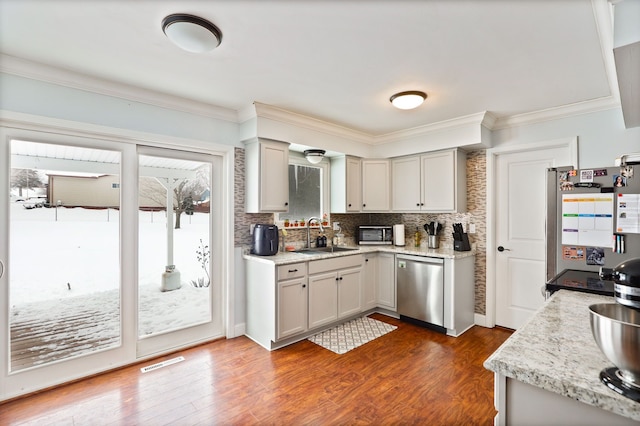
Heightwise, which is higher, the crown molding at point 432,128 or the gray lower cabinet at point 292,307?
the crown molding at point 432,128

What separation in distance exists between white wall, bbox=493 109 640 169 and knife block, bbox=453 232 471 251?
127 cm

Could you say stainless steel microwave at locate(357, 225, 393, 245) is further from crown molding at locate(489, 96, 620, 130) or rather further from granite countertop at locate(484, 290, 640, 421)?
granite countertop at locate(484, 290, 640, 421)

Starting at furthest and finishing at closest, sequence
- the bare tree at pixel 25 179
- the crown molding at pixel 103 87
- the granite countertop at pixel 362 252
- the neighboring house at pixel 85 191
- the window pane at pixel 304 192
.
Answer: the window pane at pixel 304 192
the granite countertop at pixel 362 252
the neighboring house at pixel 85 191
the bare tree at pixel 25 179
the crown molding at pixel 103 87

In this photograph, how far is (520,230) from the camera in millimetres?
3605

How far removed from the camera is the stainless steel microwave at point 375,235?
14.7ft

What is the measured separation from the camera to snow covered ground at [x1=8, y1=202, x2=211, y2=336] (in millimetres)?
2404

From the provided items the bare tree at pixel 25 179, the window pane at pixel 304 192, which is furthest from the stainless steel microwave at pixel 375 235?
the bare tree at pixel 25 179

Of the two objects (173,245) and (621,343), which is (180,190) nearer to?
(173,245)

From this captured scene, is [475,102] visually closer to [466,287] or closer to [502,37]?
[502,37]

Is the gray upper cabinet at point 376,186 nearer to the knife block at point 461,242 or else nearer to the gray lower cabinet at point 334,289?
the gray lower cabinet at point 334,289

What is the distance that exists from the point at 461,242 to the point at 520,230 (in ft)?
2.11

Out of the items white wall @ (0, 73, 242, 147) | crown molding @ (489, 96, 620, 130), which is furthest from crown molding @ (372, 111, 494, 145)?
white wall @ (0, 73, 242, 147)

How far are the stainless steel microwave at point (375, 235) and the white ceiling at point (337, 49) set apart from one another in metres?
1.91

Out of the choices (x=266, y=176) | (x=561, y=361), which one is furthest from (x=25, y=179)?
(x=561, y=361)
